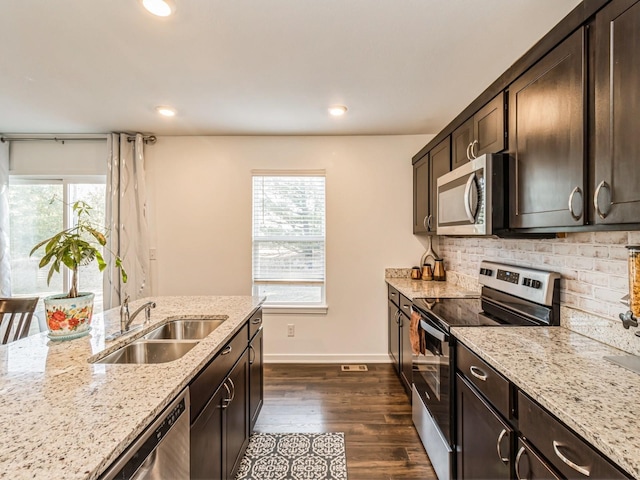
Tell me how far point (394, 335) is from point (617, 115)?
243cm

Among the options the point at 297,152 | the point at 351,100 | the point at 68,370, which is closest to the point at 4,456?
the point at 68,370

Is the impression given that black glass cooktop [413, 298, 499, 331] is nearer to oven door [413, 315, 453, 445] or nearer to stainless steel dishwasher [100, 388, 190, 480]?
oven door [413, 315, 453, 445]

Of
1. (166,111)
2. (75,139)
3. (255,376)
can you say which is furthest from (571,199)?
(75,139)

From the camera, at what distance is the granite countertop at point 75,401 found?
2.11ft

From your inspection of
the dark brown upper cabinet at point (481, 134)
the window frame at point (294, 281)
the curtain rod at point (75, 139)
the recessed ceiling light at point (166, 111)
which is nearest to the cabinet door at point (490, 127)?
the dark brown upper cabinet at point (481, 134)

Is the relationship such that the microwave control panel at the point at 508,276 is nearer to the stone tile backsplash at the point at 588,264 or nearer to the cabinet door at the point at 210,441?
the stone tile backsplash at the point at 588,264

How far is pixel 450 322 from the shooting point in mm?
1666

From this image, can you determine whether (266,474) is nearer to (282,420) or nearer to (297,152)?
(282,420)

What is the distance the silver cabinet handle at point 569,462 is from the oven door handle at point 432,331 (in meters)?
0.76

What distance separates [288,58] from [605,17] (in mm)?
1471

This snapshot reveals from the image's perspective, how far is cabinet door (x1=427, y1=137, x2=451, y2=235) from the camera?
244cm

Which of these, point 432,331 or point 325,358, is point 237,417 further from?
point 325,358

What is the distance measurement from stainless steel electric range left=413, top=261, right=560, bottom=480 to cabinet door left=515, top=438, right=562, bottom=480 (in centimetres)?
53

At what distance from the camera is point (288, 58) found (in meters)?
1.87
